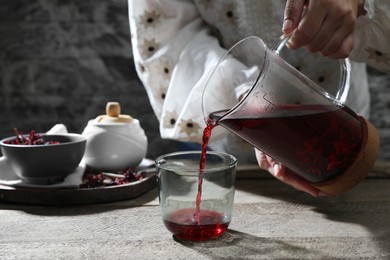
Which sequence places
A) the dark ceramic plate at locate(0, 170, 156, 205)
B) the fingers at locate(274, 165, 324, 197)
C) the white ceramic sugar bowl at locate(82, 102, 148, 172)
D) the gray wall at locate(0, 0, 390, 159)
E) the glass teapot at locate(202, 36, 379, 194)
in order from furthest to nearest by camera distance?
the gray wall at locate(0, 0, 390, 159), the white ceramic sugar bowl at locate(82, 102, 148, 172), the dark ceramic plate at locate(0, 170, 156, 205), the fingers at locate(274, 165, 324, 197), the glass teapot at locate(202, 36, 379, 194)

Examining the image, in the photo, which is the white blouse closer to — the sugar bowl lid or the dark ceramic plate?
the sugar bowl lid

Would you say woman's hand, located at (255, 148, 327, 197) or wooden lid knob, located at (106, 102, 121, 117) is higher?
wooden lid knob, located at (106, 102, 121, 117)

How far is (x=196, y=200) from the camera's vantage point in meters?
0.87

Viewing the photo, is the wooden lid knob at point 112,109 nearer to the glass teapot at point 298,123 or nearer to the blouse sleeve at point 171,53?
the blouse sleeve at point 171,53

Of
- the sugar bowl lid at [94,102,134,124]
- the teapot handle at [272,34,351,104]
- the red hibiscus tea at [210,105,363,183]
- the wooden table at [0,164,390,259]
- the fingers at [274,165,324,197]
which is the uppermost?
the teapot handle at [272,34,351,104]

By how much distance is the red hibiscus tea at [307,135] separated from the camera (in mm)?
783

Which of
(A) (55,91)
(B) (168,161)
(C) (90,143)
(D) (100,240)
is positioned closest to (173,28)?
(C) (90,143)

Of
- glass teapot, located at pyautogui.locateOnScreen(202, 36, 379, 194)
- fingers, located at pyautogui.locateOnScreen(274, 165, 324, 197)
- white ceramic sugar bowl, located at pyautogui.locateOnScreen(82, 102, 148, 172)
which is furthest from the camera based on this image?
white ceramic sugar bowl, located at pyautogui.locateOnScreen(82, 102, 148, 172)

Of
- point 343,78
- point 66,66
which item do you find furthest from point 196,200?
point 66,66

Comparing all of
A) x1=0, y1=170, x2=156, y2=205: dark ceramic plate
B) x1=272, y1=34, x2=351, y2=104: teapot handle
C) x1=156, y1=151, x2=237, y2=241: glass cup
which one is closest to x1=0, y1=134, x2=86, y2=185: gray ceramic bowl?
x1=0, y1=170, x2=156, y2=205: dark ceramic plate

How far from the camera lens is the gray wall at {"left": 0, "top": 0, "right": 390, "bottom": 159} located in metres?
2.04

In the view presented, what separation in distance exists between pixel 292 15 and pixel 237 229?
0.32 meters

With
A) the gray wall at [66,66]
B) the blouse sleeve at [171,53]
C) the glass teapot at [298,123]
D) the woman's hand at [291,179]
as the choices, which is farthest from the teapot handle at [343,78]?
the gray wall at [66,66]

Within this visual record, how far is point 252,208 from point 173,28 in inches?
20.7
